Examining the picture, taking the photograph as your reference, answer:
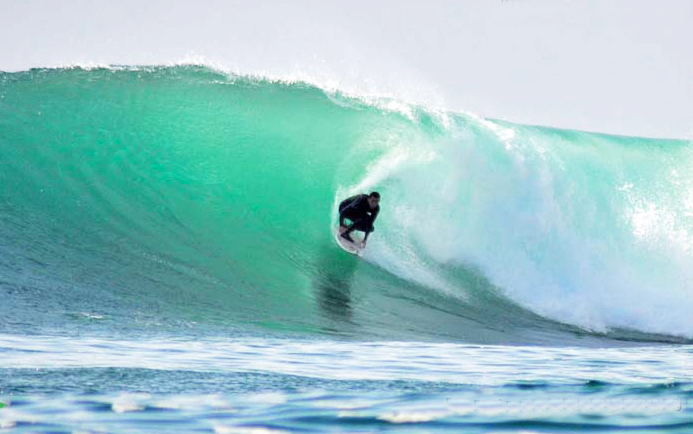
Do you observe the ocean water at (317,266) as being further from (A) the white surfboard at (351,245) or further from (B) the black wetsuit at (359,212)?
(B) the black wetsuit at (359,212)

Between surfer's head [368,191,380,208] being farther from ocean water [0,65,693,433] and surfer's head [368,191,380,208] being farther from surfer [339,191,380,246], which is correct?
ocean water [0,65,693,433]

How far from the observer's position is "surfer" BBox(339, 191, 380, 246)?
407 inches

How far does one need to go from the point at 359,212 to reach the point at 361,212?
1.1 inches

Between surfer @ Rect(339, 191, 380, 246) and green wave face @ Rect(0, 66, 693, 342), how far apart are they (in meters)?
0.42

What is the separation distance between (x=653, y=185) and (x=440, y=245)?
6.25 metres

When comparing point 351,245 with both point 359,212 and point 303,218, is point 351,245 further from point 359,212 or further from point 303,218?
point 303,218

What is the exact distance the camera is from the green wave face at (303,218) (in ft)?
27.8

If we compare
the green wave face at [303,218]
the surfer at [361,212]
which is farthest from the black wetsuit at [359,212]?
the green wave face at [303,218]

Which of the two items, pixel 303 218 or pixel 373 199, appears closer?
pixel 373 199

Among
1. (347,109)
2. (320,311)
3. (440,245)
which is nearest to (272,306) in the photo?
(320,311)

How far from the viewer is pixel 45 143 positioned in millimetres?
12516

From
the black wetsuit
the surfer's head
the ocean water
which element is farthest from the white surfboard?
the surfer's head

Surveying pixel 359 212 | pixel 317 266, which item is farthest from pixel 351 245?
pixel 317 266

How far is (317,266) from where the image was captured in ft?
33.9
